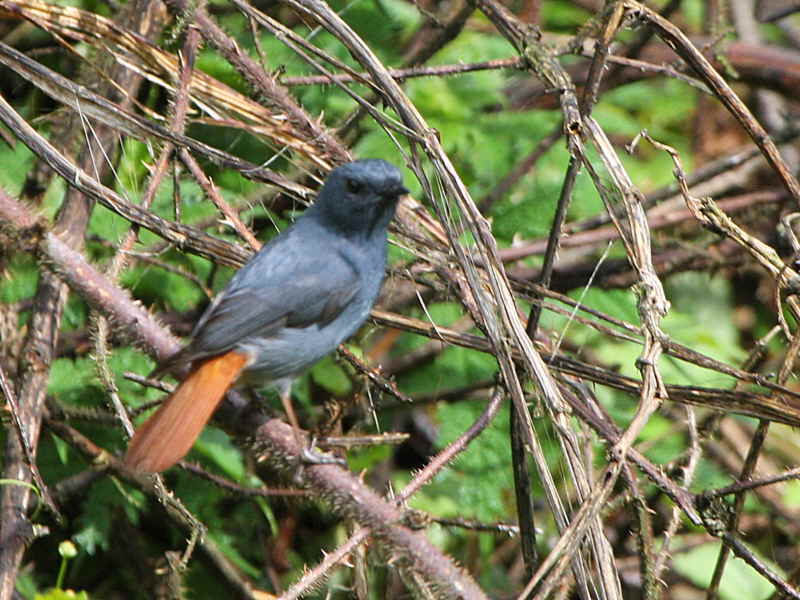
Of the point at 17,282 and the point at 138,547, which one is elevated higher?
the point at 17,282

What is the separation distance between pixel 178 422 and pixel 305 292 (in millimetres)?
610

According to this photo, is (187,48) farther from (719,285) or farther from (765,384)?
(719,285)

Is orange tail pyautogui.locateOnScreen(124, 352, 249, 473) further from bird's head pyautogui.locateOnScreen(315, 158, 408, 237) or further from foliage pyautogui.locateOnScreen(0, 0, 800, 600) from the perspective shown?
bird's head pyautogui.locateOnScreen(315, 158, 408, 237)

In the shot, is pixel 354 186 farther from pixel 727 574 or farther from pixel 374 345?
pixel 727 574

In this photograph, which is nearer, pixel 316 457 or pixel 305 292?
pixel 316 457

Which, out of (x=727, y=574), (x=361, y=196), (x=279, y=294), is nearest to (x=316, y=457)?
(x=279, y=294)

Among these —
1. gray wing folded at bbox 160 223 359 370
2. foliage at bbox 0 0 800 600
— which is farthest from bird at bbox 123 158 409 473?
foliage at bbox 0 0 800 600

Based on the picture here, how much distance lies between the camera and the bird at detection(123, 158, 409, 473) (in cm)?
308

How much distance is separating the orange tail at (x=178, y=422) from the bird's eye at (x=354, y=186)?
70cm

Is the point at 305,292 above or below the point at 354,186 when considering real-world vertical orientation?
below

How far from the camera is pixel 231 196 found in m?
3.96

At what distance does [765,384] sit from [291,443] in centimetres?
126

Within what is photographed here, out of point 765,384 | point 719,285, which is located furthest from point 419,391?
point 719,285

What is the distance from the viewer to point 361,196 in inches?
127
